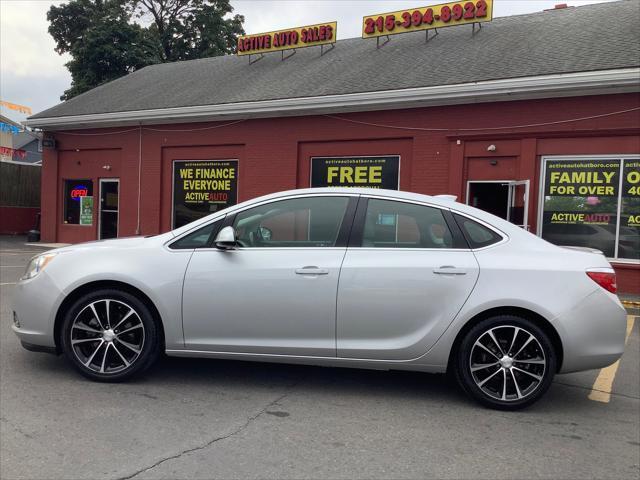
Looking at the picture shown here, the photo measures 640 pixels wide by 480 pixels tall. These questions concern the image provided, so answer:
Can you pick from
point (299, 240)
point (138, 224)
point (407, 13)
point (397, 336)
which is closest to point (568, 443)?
point (397, 336)

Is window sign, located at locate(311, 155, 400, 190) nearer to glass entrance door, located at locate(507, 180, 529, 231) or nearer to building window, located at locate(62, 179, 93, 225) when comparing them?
glass entrance door, located at locate(507, 180, 529, 231)

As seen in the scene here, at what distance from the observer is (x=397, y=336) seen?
4105mm

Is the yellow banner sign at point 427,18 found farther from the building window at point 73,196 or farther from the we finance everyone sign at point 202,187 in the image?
the building window at point 73,196

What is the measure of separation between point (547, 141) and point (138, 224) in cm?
1138

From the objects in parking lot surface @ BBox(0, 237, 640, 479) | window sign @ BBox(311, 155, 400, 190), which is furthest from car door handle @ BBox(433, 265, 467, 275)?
window sign @ BBox(311, 155, 400, 190)

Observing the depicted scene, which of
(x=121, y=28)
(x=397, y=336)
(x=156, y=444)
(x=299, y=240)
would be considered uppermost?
(x=121, y=28)

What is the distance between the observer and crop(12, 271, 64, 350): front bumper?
14.4ft

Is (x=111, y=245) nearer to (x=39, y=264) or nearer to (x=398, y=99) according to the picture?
(x=39, y=264)

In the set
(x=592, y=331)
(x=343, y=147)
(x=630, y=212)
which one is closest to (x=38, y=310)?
(x=592, y=331)

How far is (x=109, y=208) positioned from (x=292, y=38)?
7787mm

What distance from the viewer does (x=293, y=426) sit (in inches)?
145

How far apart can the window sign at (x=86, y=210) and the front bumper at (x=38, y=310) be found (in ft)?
46.0

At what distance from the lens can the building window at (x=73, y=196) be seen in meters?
17.7

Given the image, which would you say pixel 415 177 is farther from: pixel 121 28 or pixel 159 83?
→ pixel 121 28
